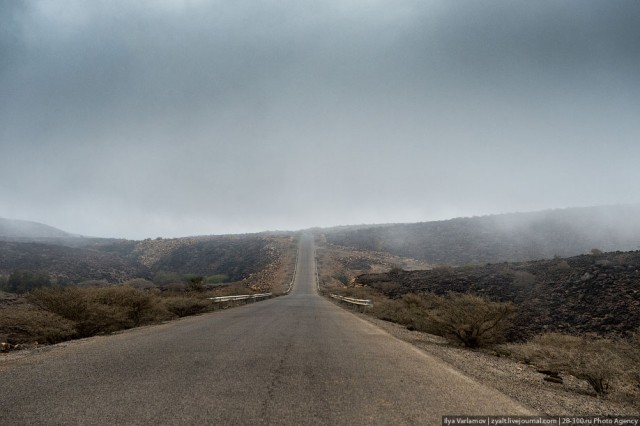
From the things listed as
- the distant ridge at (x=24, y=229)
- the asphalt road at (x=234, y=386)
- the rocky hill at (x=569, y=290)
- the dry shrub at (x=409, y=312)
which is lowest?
the dry shrub at (x=409, y=312)

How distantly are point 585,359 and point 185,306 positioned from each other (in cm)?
1827

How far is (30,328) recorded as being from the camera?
10.4m

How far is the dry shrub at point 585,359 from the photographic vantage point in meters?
7.13

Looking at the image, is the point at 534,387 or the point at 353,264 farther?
the point at 353,264

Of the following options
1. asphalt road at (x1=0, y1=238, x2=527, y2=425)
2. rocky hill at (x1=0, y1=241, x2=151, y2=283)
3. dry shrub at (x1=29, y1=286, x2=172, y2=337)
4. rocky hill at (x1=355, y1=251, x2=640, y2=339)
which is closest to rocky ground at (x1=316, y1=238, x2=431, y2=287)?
rocky hill at (x1=355, y1=251, x2=640, y2=339)

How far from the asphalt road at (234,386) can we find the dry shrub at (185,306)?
35.4 ft

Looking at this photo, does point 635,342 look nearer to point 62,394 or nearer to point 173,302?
point 62,394

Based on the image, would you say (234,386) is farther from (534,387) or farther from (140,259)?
(140,259)

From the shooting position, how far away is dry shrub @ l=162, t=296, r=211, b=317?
19766 mm

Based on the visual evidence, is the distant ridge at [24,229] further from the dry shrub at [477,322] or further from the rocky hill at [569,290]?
the dry shrub at [477,322]

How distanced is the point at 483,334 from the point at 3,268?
2276 inches

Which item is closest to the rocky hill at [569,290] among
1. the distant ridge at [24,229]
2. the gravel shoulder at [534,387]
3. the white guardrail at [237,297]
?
the gravel shoulder at [534,387]

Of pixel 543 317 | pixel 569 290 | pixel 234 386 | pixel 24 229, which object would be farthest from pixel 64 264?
pixel 24 229

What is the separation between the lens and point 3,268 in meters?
46.8
